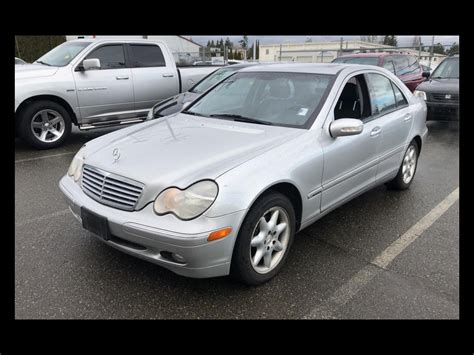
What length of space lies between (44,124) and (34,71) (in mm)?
879

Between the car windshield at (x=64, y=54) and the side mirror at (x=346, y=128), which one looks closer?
the side mirror at (x=346, y=128)

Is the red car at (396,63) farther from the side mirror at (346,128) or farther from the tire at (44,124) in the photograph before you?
the side mirror at (346,128)

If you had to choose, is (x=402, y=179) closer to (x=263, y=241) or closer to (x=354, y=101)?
(x=354, y=101)

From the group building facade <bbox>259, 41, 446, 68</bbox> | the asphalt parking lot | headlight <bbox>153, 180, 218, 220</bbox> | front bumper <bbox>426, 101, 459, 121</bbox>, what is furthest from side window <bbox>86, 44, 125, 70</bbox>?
building facade <bbox>259, 41, 446, 68</bbox>

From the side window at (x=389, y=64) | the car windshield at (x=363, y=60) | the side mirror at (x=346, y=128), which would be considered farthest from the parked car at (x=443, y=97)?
the side mirror at (x=346, y=128)

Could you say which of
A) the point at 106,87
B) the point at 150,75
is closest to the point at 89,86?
the point at 106,87

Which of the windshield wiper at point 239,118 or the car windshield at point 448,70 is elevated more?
the car windshield at point 448,70

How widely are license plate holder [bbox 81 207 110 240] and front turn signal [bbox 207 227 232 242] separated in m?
0.74

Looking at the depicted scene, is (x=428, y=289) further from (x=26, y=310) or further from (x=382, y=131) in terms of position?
(x=26, y=310)

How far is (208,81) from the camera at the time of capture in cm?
746

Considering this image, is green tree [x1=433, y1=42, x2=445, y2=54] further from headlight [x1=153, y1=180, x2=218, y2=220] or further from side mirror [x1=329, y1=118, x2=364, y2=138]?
headlight [x1=153, y1=180, x2=218, y2=220]

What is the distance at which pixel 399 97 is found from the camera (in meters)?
4.50

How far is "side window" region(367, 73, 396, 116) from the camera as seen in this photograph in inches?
158

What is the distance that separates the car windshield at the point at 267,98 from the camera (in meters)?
3.45
